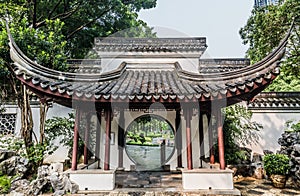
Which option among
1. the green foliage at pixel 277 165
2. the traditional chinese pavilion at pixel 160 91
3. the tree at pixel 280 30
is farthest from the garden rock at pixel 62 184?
the tree at pixel 280 30

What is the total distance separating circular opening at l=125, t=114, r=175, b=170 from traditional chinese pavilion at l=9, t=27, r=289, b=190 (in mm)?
558

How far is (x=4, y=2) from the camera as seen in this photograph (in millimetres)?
5742

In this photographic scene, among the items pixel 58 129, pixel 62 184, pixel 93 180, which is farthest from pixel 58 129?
pixel 93 180

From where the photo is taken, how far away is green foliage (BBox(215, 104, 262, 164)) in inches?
240

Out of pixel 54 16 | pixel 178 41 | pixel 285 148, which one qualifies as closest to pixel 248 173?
pixel 285 148

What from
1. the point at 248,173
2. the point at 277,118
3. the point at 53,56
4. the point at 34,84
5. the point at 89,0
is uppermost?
the point at 89,0

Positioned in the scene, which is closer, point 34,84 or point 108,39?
point 34,84

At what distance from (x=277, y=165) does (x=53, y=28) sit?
275 inches

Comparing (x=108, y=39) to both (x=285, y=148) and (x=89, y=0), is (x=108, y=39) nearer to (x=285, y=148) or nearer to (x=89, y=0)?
(x=89, y=0)

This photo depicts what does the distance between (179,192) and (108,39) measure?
648cm

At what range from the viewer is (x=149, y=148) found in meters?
16.6

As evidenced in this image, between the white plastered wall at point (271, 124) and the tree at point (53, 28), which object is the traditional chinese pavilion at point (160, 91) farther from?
the white plastered wall at point (271, 124)

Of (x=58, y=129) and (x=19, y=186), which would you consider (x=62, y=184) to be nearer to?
(x=19, y=186)

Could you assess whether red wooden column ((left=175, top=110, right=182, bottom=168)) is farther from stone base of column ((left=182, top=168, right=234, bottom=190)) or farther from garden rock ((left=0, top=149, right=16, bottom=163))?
garden rock ((left=0, top=149, right=16, bottom=163))
